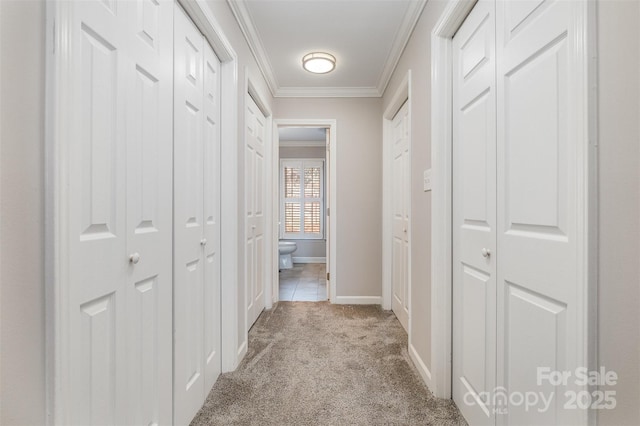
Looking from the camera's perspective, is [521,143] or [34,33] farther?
[521,143]

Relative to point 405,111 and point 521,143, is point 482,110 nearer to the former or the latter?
point 521,143

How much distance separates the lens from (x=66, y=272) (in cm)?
74

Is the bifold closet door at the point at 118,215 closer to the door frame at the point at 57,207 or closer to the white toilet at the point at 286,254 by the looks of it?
the door frame at the point at 57,207

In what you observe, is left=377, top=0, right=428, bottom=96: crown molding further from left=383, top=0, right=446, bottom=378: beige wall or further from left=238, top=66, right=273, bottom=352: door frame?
left=238, top=66, right=273, bottom=352: door frame

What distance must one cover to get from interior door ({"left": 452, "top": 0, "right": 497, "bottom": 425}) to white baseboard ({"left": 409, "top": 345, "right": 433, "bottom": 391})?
6.6 inches

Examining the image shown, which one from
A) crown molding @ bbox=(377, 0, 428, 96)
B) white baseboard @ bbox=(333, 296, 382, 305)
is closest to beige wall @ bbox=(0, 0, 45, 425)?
crown molding @ bbox=(377, 0, 428, 96)

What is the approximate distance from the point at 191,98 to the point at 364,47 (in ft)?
5.60

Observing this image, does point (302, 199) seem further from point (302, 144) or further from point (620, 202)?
point (620, 202)

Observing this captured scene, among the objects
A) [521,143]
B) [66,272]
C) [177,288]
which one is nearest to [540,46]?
[521,143]

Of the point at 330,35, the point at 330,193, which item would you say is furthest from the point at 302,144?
the point at 330,35

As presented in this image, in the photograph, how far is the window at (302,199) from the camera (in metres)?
6.40

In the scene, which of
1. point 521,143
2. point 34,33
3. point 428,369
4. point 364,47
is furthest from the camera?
point 364,47

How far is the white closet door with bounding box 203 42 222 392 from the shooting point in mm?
1703

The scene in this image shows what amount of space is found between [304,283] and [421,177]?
3034mm
